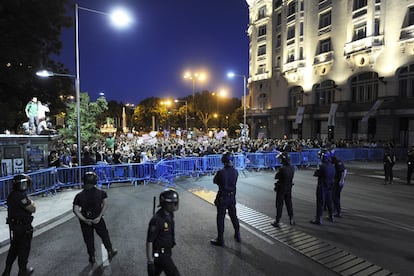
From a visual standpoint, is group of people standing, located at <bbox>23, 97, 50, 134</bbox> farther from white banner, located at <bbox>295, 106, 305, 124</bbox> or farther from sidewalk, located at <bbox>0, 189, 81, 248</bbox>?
white banner, located at <bbox>295, 106, 305, 124</bbox>

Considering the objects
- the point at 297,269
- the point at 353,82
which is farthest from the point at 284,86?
the point at 297,269

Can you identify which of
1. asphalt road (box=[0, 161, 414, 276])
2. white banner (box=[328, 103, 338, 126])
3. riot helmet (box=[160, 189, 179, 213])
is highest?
white banner (box=[328, 103, 338, 126])

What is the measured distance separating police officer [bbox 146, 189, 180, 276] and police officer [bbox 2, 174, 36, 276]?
8.25 feet

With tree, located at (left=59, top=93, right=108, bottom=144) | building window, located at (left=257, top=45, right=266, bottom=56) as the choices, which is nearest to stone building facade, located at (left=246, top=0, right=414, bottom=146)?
building window, located at (left=257, top=45, right=266, bottom=56)

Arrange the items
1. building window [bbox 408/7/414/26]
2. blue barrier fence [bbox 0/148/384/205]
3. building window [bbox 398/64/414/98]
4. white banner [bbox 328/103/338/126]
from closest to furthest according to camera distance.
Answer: blue barrier fence [bbox 0/148/384/205]
building window [bbox 408/7/414/26]
building window [bbox 398/64/414/98]
white banner [bbox 328/103/338/126]

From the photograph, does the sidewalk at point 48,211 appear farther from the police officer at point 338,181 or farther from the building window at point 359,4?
the building window at point 359,4

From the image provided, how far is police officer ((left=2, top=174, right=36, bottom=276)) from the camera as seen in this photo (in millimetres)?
4359

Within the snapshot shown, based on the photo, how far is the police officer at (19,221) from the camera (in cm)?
436

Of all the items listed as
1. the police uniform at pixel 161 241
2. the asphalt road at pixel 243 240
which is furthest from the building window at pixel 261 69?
the police uniform at pixel 161 241

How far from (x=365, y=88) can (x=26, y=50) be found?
1288 inches

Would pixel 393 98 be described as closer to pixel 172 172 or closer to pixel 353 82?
pixel 353 82

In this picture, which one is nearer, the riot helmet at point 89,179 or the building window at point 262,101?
the riot helmet at point 89,179

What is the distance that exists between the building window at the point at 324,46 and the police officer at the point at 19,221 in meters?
36.8

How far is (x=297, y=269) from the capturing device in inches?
190
